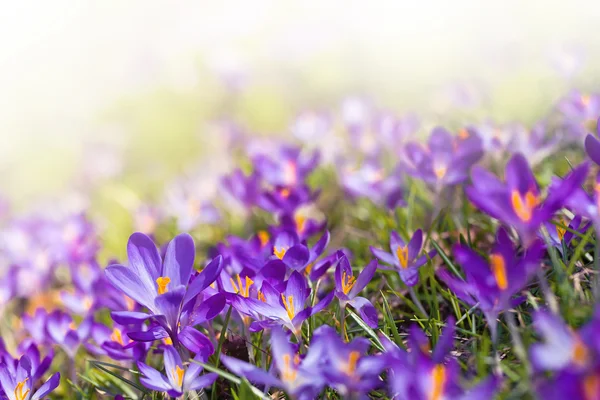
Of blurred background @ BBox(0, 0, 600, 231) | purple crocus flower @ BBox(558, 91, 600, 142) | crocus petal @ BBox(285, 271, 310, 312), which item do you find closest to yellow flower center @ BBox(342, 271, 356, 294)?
crocus petal @ BBox(285, 271, 310, 312)

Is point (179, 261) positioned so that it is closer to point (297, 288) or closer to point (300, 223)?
point (297, 288)

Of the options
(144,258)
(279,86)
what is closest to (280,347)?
(144,258)

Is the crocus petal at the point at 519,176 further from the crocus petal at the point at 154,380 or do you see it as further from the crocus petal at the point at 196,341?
the crocus petal at the point at 154,380

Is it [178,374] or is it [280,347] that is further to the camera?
[178,374]

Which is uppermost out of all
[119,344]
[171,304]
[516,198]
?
[516,198]

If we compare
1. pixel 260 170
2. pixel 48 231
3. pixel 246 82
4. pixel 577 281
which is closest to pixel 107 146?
pixel 246 82

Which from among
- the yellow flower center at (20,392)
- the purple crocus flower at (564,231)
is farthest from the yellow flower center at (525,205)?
the yellow flower center at (20,392)
